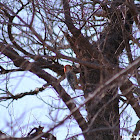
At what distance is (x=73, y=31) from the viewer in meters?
4.89

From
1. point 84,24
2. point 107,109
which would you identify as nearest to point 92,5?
point 84,24

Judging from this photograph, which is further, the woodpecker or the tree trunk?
the woodpecker

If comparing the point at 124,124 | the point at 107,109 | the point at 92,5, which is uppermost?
the point at 92,5

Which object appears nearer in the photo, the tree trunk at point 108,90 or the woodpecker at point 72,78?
the tree trunk at point 108,90

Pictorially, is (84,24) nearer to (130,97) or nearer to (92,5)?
(92,5)

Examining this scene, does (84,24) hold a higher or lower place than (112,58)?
higher

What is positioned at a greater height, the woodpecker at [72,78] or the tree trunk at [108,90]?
the woodpecker at [72,78]

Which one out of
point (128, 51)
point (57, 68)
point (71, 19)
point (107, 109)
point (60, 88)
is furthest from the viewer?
point (57, 68)

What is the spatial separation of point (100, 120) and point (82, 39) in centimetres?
158

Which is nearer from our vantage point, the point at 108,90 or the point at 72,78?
the point at 108,90

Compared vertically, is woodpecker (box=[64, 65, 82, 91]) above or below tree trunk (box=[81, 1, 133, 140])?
above

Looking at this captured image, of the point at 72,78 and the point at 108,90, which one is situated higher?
the point at 72,78

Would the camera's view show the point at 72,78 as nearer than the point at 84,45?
No

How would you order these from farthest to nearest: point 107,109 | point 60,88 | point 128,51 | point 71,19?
1. point 107,109
2. point 71,19
3. point 60,88
4. point 128,51
